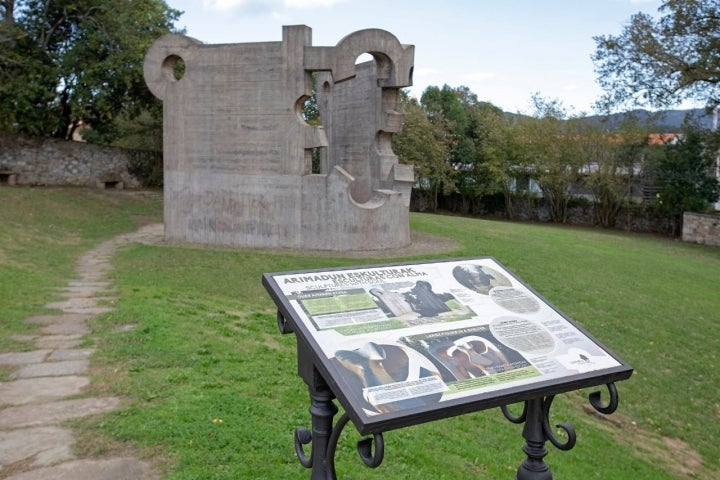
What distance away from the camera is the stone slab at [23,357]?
615 cm

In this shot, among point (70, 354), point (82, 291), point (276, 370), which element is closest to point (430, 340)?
point (276, 370)

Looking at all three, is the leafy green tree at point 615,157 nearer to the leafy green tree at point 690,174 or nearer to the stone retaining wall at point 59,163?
the leafy green tree at point 690,174

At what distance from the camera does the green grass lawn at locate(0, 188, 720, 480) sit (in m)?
4.55

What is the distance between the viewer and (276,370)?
6254 millimetres

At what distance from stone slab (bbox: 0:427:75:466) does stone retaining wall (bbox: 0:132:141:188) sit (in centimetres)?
2193

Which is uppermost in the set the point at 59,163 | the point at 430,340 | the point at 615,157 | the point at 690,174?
the point at 615,157

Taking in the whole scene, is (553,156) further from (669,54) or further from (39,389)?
(39,389)

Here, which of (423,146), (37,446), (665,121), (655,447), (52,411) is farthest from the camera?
(423,146)

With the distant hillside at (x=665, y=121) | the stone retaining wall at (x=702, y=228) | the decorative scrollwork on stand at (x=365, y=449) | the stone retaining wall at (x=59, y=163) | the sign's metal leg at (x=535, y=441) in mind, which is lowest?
the stone retaining wall at (x=702, y=228)

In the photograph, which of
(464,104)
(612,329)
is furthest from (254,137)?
(464,104)

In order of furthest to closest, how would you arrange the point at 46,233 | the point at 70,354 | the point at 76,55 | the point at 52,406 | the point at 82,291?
the point at 76,55 → the point at 46,233 → the point at 82,291 → the point at 70,354 → the point at 52,406

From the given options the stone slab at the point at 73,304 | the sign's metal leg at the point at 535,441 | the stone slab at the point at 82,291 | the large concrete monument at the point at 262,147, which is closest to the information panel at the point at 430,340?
the sign's metal leg at the point at 535,441

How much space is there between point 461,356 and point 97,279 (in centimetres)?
913

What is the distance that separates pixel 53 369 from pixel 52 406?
1.01 m
